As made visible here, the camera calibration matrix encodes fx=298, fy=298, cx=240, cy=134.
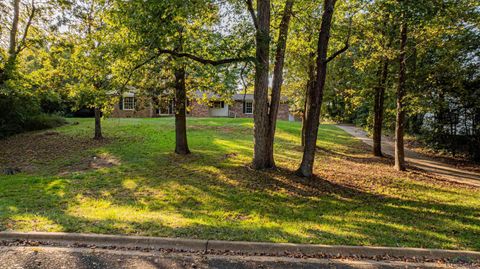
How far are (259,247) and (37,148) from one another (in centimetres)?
1282

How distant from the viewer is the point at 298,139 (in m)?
17.1

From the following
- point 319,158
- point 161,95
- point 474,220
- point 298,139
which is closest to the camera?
point 474,220

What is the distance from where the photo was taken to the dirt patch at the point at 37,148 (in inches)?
427

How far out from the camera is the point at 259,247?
14.2ft

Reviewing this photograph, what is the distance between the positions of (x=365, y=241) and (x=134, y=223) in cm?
379

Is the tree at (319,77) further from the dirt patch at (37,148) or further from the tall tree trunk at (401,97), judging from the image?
the dirt patch at (37,148)

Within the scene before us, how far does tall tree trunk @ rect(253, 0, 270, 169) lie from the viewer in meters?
8.32

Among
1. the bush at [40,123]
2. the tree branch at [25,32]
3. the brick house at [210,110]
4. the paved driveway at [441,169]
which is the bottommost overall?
the paved driveway at [441,169]

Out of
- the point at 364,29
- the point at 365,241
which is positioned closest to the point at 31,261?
the point at 365,241

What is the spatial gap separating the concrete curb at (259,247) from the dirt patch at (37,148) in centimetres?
711

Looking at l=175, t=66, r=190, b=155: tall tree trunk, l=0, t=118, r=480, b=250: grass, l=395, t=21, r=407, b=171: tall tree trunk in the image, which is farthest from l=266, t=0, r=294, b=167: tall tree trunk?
l=395, t=21, r=407, b=171: tall tree trunk

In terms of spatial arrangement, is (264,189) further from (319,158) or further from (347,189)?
(319,158)

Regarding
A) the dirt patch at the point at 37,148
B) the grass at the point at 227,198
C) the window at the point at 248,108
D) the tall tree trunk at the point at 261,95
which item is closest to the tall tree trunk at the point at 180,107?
the grass at the point at 227,198

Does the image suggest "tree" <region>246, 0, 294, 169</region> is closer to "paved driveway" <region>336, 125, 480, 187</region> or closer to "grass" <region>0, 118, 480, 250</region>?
"grass" <region>0, 118, 480, 250</region>
